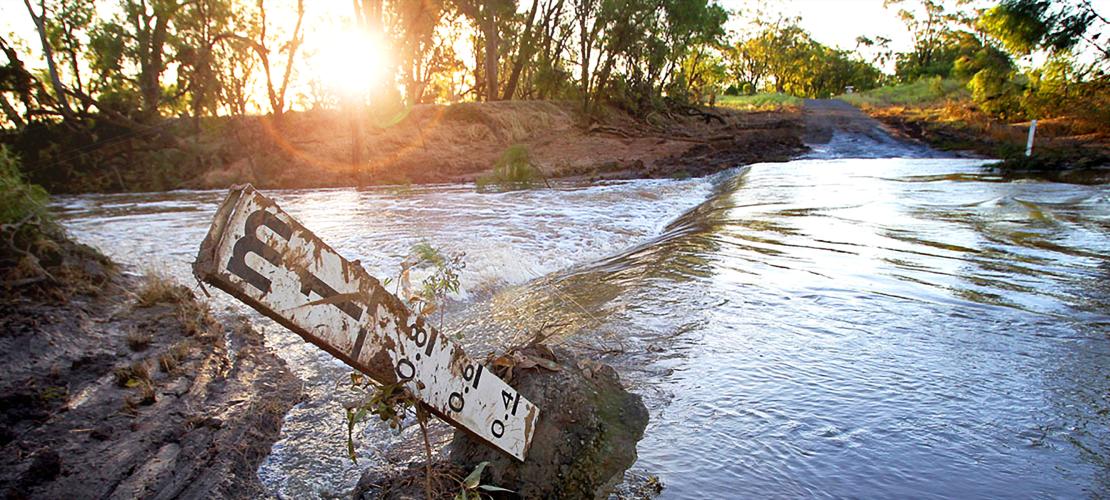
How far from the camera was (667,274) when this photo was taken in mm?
5051

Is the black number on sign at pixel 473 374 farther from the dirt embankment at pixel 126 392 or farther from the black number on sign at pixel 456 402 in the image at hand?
the dirt embankment at pixel 126 392

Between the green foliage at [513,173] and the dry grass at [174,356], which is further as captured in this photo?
the green foliage at [513,173]

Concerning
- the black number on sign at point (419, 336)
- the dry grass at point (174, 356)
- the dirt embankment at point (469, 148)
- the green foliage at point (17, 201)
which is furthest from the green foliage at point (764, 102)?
the black number on sign at point (419, 336)

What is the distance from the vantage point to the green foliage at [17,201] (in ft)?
12.6

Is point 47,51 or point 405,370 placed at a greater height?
point 47,51

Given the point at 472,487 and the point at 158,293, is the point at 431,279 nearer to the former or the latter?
the point at 472,487

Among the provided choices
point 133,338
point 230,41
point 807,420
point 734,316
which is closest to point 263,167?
point 230,41

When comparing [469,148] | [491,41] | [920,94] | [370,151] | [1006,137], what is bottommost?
[370,151]

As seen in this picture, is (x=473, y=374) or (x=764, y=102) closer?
(x=473, y=374)

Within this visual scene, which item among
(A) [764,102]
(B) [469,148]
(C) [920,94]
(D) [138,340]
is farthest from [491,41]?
(C) [920,94]

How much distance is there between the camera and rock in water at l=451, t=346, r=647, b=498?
6.33ft

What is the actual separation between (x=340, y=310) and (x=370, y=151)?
18.4 m

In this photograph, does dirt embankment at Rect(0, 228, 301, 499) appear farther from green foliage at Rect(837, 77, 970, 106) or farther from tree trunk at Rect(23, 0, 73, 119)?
green foliage at Rect(837, 77, 970, 106)

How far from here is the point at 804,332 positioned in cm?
351
